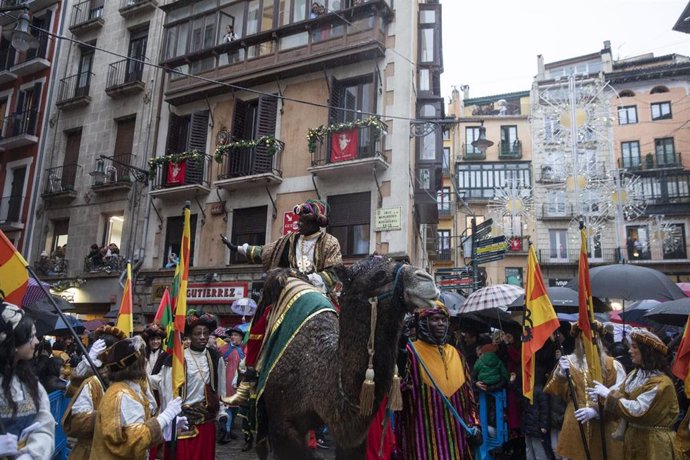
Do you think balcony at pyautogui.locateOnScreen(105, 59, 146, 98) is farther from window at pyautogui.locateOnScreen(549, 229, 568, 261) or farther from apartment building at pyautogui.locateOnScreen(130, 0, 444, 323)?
window at pyautogui.locateOnScreen(549, 229, 568, 261)

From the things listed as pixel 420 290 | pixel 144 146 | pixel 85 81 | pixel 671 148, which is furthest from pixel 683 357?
pixel 671 148

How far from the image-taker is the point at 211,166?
59.5 feet

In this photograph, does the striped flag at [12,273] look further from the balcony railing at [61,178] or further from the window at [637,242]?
the window at [637,242]

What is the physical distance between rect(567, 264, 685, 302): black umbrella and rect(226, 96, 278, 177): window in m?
11.4

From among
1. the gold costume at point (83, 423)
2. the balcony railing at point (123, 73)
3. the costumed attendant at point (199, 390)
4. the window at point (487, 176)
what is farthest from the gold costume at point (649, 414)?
the window at point (487, 176)

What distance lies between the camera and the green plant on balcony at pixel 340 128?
14820 mm

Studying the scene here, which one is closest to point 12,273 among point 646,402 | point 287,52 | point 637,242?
point 646,402

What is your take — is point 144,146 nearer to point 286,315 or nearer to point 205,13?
point 205,13

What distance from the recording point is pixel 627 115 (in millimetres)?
40438

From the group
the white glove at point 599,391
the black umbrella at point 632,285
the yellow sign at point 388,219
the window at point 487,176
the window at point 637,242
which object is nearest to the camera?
the white glove at point 599,391

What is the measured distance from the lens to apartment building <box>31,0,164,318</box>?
62.8ft

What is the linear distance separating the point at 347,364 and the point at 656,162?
4371 cm

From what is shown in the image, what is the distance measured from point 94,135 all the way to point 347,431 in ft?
69.8

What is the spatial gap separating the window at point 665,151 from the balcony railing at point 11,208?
43.1m
